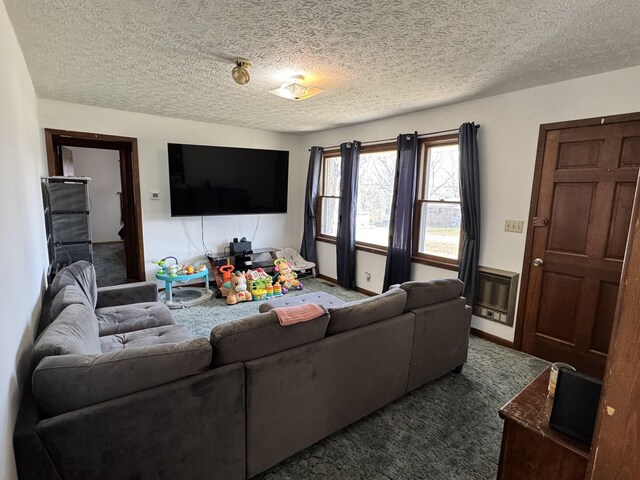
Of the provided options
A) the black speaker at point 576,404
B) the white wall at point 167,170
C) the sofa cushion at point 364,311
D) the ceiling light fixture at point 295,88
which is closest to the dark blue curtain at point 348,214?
the white wall at point 167,170

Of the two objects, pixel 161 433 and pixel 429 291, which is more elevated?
pixel 429 291

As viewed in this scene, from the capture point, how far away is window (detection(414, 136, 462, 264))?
11.7 feet

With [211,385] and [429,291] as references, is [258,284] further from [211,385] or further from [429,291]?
[211,385]

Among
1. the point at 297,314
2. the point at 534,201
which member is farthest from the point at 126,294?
the point at 534,201

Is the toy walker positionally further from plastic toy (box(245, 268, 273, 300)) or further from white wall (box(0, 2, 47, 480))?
white wall (box(0, 2, 47, 480))

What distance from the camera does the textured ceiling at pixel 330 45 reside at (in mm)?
1674

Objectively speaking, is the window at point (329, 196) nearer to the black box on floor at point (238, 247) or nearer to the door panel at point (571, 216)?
the black box on floor at point (238, 247)

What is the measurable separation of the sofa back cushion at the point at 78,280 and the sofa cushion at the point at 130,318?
0.54ft

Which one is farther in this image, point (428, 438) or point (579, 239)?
point (579, 239)

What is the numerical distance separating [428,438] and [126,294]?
8.58ft

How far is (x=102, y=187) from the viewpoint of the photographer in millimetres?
7781

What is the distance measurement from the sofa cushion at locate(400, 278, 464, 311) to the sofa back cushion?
7.58ft

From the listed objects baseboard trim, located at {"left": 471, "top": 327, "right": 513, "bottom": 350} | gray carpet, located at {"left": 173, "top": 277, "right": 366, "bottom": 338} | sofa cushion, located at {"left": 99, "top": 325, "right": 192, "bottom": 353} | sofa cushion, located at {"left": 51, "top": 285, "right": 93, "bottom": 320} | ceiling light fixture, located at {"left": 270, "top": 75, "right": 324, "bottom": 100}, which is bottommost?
gray carpet, located at {"left": 173, "top": 277, "right": 366, "bottom": 338}

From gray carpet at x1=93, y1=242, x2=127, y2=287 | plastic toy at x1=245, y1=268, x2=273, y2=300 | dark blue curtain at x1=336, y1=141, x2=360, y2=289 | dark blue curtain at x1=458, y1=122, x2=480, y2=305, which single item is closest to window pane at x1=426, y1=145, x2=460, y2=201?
dark blue curtain at x1=458, y1=122, x2=480, y2=305
